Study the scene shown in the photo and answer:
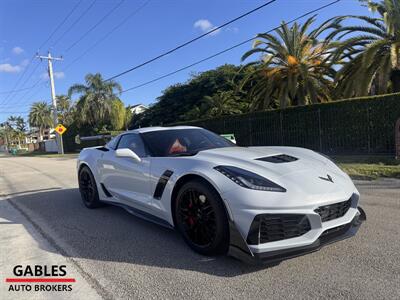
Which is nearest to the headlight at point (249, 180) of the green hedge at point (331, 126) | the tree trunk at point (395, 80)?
the green hedge at point (331, 126)

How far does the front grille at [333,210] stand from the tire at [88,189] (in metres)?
4.08

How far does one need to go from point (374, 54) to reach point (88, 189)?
14.2 meters

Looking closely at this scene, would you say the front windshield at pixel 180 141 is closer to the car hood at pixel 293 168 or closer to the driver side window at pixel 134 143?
the driver side window at pixel 134 143

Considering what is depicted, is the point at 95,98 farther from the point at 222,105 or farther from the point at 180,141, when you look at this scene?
the point at 180,141

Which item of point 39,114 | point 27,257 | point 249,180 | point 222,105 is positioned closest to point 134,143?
point 27,257

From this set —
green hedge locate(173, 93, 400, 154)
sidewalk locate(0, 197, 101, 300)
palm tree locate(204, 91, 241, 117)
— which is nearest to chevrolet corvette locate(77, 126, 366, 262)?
sidewalk locate(0, 197, 101, 300)

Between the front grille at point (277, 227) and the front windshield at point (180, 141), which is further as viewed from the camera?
the front windshield at point (180, 141)

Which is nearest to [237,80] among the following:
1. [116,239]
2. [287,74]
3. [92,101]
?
[287,74]

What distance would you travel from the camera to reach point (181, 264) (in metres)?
3.75

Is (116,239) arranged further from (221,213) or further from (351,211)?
(351,211)

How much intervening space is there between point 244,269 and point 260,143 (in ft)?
55.3

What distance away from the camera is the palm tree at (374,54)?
53.4ft

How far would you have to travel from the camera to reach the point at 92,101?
46375 mm

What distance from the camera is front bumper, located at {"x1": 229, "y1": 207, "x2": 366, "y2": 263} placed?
3.23 m
